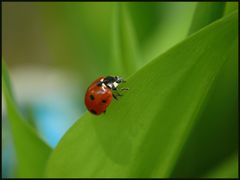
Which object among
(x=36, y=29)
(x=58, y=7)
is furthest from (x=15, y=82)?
(x=58, y=7)

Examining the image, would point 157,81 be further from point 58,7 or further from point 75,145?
point 58,7

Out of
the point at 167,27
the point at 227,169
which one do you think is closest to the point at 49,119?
the point at 167,27

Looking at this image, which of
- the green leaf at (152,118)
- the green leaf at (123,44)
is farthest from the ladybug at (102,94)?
the green leaf at (123,44)

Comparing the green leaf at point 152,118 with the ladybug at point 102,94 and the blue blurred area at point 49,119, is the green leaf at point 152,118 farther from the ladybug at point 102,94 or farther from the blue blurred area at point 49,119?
the blue blurred area at point 49,119

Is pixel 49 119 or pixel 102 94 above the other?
pixel 102 94

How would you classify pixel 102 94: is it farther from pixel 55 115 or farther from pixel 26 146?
pixel 55 115
